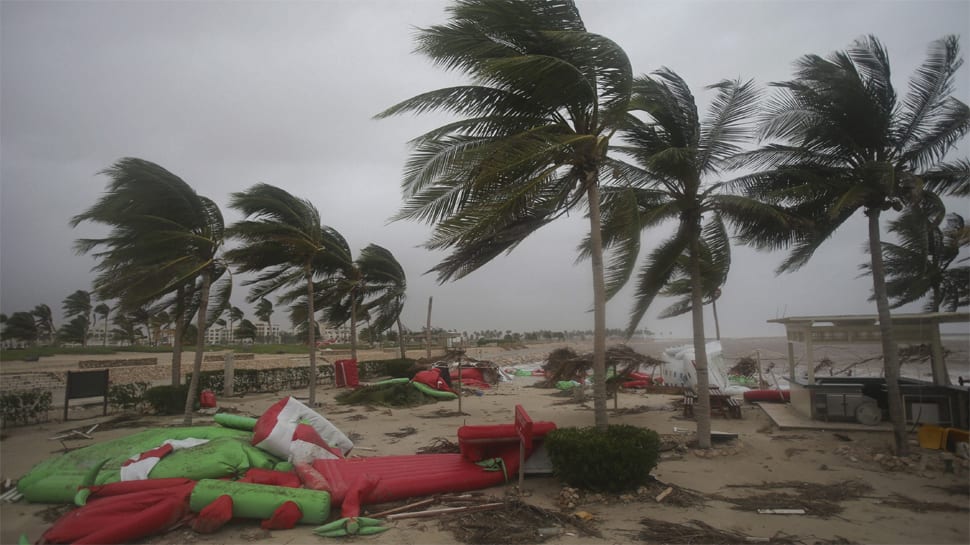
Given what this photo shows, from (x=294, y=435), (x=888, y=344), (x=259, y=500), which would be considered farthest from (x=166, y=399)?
(x=888, y=344)

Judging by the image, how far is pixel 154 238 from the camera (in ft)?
33.8

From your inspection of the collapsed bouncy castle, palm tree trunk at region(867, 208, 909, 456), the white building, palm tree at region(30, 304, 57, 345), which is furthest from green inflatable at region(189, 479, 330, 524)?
the white building

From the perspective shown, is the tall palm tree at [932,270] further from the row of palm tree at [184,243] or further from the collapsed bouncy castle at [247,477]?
the row of palm tree at [184,243]

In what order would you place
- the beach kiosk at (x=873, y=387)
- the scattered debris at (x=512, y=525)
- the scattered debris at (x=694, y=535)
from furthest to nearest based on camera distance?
the beach kiosk at (x=873, y=387)
the scattered debris at (x=512, y=525)
the scattered debris at (x=694, y=535)

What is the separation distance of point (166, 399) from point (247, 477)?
903 centimetres

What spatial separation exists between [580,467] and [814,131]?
7.49m

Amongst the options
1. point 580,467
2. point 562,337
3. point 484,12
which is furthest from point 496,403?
point 562,337

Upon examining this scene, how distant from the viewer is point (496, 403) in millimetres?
16406

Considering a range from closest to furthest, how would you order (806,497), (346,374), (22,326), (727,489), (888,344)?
(806,497)
(727,489)
(888,344)
(346,374)
(22,326)

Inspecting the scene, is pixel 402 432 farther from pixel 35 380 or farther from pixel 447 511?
pixel 35 380

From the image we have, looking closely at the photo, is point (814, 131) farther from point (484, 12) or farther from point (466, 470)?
point (466, 470)

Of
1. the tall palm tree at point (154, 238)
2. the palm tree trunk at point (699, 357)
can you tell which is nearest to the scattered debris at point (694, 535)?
the palm tree trunk at point (699, 357)

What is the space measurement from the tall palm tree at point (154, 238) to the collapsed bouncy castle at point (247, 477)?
434 centimetres

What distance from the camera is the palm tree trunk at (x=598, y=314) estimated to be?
21.1ft
